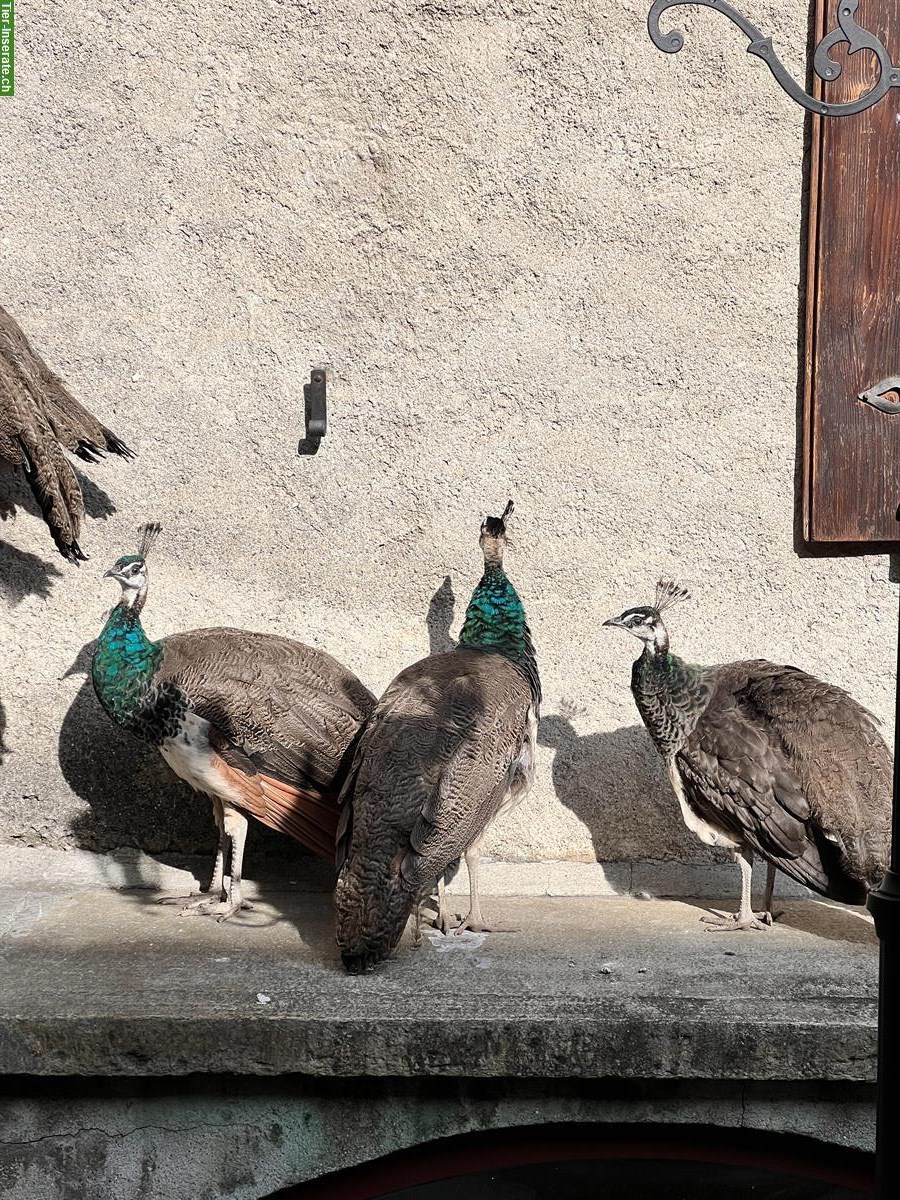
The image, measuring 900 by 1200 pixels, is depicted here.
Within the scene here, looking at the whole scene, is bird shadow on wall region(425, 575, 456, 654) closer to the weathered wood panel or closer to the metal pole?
the weathered wood panel

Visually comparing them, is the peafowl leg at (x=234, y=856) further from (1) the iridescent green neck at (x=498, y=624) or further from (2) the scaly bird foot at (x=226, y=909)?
(1) the iridescent green neck at (x=498, y=624)

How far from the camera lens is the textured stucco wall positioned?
12.3 ft

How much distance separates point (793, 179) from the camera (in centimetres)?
375

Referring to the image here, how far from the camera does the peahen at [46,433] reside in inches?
132

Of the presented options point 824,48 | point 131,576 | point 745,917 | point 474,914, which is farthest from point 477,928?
point 824,48

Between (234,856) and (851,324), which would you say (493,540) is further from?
(851,324)

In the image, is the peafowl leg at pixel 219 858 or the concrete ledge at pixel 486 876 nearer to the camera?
the peafowl leg at pixel 219 858

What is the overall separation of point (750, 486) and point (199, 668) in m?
1.66

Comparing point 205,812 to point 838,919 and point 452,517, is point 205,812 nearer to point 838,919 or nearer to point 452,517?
point 452,517

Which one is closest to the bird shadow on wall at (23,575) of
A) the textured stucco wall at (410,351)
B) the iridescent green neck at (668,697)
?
the textured stucco wall at (410,351)

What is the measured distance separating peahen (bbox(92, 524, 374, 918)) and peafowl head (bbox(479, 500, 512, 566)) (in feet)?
1.83

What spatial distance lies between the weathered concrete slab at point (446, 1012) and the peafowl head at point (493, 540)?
103 centimetres

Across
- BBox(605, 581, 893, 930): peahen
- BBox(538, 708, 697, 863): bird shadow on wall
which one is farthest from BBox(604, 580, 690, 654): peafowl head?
BBox(538, 708, 697, 863): bird shadow on wall

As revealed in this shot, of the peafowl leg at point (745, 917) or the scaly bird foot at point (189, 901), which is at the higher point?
the peafowl leg at point (745, 917)
